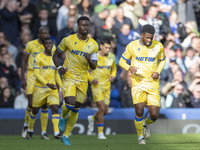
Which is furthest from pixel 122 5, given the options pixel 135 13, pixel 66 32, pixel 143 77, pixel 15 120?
pixel 143 77

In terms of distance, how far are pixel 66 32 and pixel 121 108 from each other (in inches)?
121

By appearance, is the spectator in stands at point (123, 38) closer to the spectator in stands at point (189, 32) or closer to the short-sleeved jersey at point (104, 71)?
the spectator in stands at point (189, 32)

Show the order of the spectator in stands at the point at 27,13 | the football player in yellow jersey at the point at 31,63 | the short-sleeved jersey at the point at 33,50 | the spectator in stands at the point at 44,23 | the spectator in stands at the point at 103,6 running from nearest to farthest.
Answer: the football player in yellow jersey at the point at 31,63
the short-sleeved jersey at the point at 33,50
the spectator in stands at the point at 44,23
the spectator in stands at the point at 27,13
the spectator in stands at the point at 103,6

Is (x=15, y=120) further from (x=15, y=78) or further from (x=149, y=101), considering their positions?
(x=149, y=101)

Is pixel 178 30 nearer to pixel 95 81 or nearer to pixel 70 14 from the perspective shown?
pixel 70 14

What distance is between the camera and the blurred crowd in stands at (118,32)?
14.7 m

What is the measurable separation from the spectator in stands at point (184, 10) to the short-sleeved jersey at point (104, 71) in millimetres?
4916

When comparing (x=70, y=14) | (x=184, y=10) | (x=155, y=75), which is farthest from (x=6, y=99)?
(x=184, y=10)

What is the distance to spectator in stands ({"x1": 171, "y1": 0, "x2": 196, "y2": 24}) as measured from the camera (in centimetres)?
1694

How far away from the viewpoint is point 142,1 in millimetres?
16703

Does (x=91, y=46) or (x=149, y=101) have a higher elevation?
(x=91, y=46)

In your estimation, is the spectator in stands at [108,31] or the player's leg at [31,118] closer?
the player's leg at [31,118]

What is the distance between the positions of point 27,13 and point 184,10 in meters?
5.43

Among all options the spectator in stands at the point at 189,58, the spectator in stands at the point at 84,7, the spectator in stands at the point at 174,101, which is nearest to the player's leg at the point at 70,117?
the spectator in stands at the point at 174,101
